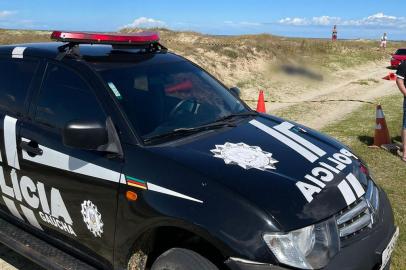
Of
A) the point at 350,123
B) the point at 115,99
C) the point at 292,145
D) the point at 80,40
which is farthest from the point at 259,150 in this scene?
the point at 350,123

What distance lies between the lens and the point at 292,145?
308 cm

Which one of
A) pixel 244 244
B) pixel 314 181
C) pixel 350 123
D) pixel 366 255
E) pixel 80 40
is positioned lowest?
pixel 350 123

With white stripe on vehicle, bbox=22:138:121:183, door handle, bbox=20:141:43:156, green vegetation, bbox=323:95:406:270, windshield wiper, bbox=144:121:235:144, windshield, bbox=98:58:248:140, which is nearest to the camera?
white stripe on vehicle, bbox=22:138:121:183

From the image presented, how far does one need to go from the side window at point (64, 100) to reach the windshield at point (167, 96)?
171mm

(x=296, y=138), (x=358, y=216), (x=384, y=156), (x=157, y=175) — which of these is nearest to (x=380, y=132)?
(x=384, y=156)

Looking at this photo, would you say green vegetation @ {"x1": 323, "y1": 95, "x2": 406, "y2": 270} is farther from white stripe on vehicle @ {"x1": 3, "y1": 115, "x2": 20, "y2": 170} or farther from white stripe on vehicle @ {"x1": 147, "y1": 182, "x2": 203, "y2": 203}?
white stripe on vehicle @ {"x1": 3, "y1": 115, "x2": 20, "y2": 170}

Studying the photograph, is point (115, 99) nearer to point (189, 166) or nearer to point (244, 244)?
point (189, 166)

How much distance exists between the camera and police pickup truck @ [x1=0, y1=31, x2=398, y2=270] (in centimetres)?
231

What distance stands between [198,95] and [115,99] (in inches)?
34.0

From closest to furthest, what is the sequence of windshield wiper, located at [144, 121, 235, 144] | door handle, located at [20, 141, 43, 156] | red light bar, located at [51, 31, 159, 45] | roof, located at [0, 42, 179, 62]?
1. windshield wiper, located at [144, 121, 235, 144]
2. door handle, located at [20, 141, 43, 156]
3. red light bar, located at [51, 31, 159, 45]
4. roof, located at [0, 42, 179, 62]

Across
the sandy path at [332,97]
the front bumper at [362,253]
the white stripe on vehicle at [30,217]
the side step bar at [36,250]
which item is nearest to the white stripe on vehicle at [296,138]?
the front bumper at [362,253]

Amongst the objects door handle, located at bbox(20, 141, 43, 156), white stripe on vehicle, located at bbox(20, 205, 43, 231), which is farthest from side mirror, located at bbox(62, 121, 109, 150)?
white stripe on vehicle, located at bbox(20, 205, 43, 231)

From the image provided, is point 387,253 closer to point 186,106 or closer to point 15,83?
point 186,106

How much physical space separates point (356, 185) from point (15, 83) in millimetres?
2643
